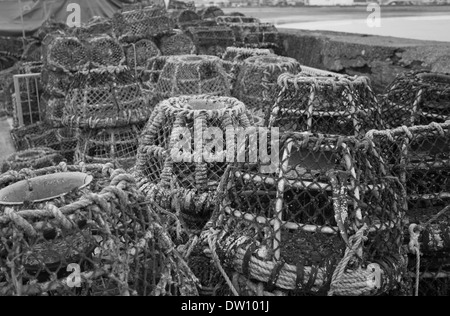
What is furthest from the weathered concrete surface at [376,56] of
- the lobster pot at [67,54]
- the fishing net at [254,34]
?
the lobster pot at [67,54]

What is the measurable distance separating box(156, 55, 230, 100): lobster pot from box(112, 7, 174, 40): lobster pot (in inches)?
110

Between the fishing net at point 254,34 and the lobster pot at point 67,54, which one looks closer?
the lobster pot at point 67,54

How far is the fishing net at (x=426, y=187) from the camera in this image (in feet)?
6.41

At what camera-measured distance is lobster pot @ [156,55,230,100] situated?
4137 millimetres

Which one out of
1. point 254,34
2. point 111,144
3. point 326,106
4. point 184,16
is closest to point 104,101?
point 111,144

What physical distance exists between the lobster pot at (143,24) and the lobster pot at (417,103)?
4.85m

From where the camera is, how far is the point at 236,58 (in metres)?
5.63

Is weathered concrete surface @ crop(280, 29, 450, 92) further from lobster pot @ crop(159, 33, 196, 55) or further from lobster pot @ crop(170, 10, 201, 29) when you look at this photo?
lobster pot @ crop(170, 10, 201, 29)

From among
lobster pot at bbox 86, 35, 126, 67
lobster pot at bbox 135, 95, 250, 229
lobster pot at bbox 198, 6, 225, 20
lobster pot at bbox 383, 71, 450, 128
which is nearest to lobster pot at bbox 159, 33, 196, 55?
lobster pot at bbox 86, 35, 126, 67

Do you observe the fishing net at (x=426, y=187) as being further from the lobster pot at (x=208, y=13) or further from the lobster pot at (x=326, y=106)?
the lobster pot at (x=208, y=13)

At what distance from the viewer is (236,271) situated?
6.04 feet

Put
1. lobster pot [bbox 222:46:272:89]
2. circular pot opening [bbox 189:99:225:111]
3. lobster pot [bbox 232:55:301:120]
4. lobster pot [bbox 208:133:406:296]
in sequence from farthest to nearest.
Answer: lobster pot [bbox 222:46:272:89]
lobster pot [bbox 232:55:301:120]
circular pot opening [bbox 189:99:225:111]
lobster pot [bbox 208:133:406:296]

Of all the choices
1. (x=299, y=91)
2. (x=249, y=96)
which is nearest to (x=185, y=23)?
(x=249, y=96)
